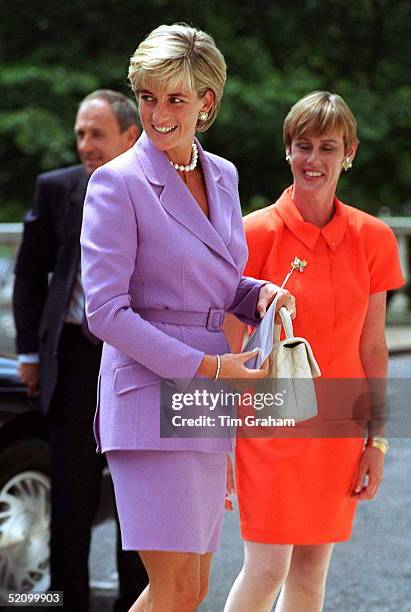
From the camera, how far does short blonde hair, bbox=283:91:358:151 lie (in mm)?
4270

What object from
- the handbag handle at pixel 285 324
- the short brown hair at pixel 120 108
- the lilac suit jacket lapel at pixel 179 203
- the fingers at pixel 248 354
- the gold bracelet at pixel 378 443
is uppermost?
the short brown hair at pixel 120 108

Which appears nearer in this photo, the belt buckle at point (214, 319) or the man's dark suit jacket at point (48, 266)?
the belt buckle at point (214, 319)

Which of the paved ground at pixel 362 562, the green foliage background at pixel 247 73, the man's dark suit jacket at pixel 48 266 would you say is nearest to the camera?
the man's dark suit jacket at pixel 48 266

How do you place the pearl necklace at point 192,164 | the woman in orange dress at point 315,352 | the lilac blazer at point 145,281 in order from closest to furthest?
the lilac blazer at point 145,281
the pearl necklace at point 192,164
the woman in orange dress at point 315,352

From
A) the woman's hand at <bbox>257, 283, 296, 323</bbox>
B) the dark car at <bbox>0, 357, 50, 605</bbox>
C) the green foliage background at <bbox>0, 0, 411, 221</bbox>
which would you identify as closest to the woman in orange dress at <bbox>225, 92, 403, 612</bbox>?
the woman's hand at <bbox>257, 283, 296, 323</bbox>

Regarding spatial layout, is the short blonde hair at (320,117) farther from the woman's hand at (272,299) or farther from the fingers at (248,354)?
the fingers at (248,354)

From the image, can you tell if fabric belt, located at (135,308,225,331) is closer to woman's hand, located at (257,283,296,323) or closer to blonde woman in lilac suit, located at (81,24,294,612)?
blonde woman in lilac suit, located at (81,24,294,612)

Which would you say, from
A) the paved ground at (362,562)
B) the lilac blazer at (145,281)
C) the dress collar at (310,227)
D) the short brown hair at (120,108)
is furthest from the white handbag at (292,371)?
the paved ground at (362,562)

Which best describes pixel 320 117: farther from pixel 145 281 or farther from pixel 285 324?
pixel 145 281

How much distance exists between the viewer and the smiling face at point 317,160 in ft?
14.1

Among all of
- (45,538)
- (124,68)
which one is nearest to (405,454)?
(45,538)

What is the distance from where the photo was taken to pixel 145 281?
11.2ft

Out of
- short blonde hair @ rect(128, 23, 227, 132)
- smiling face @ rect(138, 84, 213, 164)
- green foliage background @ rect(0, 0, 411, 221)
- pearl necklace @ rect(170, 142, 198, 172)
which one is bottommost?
pearl necklace @ rect(170, 142, 198, 172)

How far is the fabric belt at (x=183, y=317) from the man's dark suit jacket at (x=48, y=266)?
1807 millimetres
